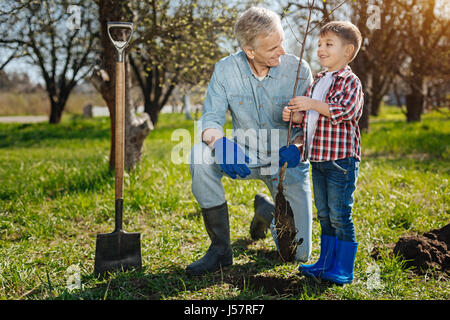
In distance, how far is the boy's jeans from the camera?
2.68 metres

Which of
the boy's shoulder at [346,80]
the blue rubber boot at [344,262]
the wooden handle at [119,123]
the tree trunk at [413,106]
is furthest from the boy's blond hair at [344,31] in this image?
the tree trunk at [413,106]

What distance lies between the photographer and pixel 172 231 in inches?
136

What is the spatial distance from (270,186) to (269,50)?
989 millimetres

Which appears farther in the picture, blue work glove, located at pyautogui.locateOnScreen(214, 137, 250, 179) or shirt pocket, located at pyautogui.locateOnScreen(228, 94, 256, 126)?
shirt pocket, located at pyautogui.locateOnScreen(228, 94, 256, 126)

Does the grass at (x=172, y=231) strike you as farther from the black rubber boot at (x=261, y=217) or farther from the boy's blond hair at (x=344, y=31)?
the boy's blond hair at (x=344, y=31)

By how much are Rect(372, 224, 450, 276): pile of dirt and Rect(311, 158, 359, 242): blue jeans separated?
1.75 ft

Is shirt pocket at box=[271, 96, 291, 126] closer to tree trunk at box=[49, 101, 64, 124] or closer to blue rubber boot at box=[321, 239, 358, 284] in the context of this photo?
blue rubber boot at box=[321, 239, 358, 284]

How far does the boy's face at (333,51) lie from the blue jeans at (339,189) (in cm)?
60

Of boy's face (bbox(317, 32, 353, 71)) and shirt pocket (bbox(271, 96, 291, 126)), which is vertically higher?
boy's face (bbox(317, 32, 353, 71))

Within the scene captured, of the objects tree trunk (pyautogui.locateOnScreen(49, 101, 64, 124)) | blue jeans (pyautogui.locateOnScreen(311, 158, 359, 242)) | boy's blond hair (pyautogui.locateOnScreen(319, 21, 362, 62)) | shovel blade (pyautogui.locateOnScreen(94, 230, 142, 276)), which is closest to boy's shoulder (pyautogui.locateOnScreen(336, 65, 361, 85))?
boy's blond hair (pyautogui.locateOnScreen(319, 21, 362, 62))

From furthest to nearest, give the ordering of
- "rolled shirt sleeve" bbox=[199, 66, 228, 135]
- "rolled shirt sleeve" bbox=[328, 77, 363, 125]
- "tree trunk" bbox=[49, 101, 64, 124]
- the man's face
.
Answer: "tree trunk" bbox=[49, 101, 64, 124] → "rolled shirt sleeve" bbox=[199, 66, 228, 135] → the man's face → "rolled shirt sleeve" bbox=[328, 77, 363, 125]

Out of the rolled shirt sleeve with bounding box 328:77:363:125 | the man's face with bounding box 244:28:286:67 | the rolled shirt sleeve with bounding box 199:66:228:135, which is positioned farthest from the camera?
the rolled shirt sleeve with bounding box 199:66:228:135

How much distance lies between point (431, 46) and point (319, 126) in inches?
362

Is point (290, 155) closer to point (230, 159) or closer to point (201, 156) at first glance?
point (230, 159)
